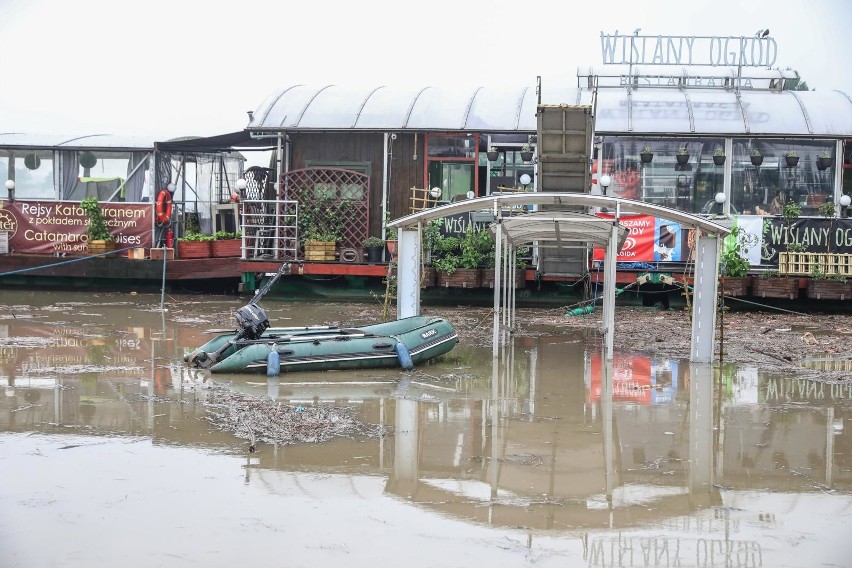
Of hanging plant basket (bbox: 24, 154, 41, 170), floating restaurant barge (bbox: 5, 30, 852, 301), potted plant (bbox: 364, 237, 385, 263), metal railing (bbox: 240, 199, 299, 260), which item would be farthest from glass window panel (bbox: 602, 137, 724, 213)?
hanging plant basket (bbox: 24, 154, 41, 170)

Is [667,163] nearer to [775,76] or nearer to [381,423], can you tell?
[775,76]

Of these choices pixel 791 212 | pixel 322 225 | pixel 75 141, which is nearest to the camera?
pixel 791 212

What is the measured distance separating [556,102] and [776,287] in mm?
6380

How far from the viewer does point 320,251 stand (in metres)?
23.1

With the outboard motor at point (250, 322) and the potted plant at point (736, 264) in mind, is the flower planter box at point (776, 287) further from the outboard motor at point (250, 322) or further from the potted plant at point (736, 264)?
the outboard motor at point (250, 322)

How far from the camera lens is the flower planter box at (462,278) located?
872 inches

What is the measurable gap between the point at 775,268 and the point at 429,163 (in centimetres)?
776

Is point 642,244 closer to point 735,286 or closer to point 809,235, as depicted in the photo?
point 735,286

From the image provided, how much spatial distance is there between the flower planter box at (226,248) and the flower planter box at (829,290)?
12.6 m

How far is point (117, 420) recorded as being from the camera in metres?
10.9

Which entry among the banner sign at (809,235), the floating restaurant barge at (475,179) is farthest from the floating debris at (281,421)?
the banner sign at (809,235)

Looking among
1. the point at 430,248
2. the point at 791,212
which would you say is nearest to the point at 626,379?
the point at 430,248

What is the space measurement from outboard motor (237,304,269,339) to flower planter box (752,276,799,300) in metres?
11.6

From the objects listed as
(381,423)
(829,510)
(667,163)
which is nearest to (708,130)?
(667,163)
